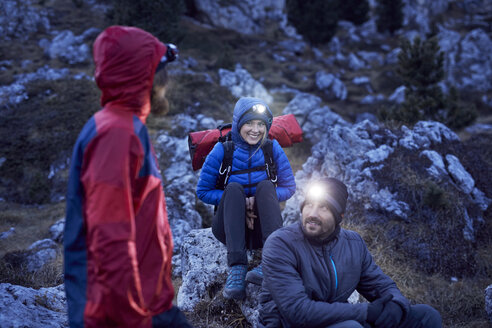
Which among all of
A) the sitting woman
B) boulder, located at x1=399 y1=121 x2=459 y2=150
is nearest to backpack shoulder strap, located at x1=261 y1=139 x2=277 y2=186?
the sitting woman

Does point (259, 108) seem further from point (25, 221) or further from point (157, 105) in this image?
point (25, 221)

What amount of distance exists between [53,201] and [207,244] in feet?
25.2

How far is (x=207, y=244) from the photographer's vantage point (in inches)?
171

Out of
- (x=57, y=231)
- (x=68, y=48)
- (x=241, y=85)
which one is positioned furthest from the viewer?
(x=241, y=85)

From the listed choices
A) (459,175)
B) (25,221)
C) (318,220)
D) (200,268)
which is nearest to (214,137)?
(200,268)

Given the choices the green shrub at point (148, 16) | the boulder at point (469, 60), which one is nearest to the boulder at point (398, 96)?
the boulder at point (469, 60)

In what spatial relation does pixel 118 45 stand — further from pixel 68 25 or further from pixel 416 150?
pixel 68 25

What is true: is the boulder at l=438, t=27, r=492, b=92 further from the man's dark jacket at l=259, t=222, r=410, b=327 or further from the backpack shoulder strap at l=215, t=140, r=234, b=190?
the man's dark jacket at l=259, t=222, r=410, b=327

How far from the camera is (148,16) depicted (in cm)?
1709

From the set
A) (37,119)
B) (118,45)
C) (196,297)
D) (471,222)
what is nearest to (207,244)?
(196,297)

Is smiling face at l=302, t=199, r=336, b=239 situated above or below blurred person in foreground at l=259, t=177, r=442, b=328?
above

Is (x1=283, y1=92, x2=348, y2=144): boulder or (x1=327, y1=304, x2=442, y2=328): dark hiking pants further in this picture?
(x1=283, y1=92, x2=348, y2=144): boulder

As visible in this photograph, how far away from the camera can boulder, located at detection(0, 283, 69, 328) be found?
8.23 ft

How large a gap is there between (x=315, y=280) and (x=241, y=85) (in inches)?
628
